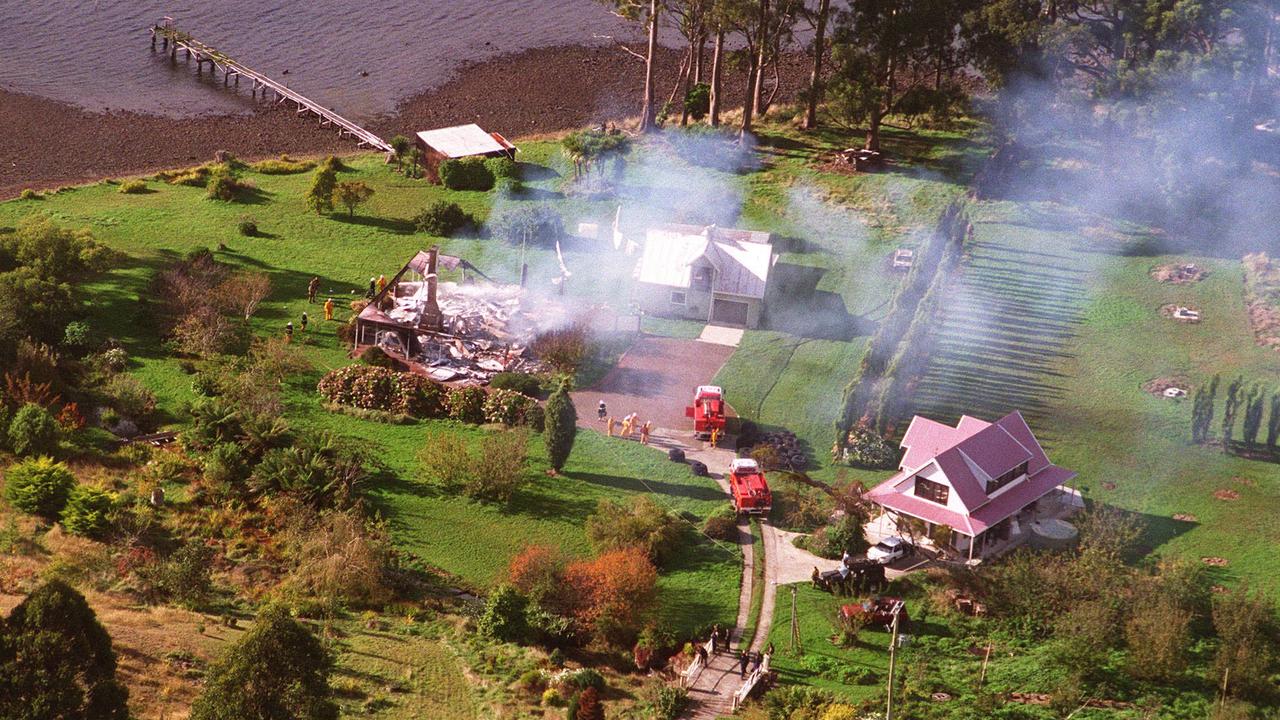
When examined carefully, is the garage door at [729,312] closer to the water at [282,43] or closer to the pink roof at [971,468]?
the pink roof at [971,468]

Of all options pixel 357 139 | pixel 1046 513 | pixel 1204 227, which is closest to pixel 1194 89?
pixel 1204 227

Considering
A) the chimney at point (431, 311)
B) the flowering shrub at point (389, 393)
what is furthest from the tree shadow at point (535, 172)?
the flowering shrub at point (389, 393)

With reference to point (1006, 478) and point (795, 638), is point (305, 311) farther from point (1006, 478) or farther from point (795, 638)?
point (1006, 478)

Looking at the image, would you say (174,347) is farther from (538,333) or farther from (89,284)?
(538,333)

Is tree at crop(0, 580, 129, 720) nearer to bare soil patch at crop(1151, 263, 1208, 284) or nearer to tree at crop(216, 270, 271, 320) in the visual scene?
tree at crop(216, 270, 271, 320)

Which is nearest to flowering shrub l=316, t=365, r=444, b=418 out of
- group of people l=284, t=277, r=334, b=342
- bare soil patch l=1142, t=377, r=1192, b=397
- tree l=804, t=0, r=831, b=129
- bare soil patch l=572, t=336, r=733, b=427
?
group of people l=284, t=277, r=334, b=342

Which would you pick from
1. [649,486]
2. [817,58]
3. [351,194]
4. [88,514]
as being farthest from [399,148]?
[88,514]
